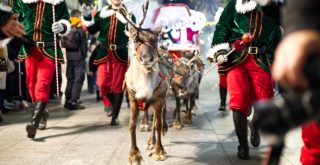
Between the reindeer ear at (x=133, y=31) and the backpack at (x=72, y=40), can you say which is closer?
the reindeer ear at (x=133, y=31)

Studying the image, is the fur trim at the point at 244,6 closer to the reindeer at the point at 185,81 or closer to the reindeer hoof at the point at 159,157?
the reindeer hoof at the point at 159,157

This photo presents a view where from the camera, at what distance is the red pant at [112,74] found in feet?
25.0

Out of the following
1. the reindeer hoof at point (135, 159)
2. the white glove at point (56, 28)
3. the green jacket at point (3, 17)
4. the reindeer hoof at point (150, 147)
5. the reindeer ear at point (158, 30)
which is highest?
the green jacket at point (3, 17)

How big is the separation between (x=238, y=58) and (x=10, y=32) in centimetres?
282

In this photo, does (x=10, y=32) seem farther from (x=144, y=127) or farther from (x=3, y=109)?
(x=3, y=109)

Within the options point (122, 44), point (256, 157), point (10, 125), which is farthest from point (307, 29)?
point (10, 125)

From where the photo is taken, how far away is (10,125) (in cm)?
797

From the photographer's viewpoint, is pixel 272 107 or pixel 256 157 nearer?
pixel 272 107

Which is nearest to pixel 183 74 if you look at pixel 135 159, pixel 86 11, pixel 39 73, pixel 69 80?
pixel 86 11

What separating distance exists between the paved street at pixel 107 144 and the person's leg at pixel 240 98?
265 mm

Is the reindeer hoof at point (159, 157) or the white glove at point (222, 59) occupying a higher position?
the white glove at point (222, 59)

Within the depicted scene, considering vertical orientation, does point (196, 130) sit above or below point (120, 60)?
below

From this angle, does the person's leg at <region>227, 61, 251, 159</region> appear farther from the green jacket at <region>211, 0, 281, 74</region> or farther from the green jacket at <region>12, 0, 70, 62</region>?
the green jacket at <region>12, 0, 70, 62</region>

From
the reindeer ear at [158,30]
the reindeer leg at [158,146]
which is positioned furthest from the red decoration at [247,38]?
the reindeer leg at [158,146]
